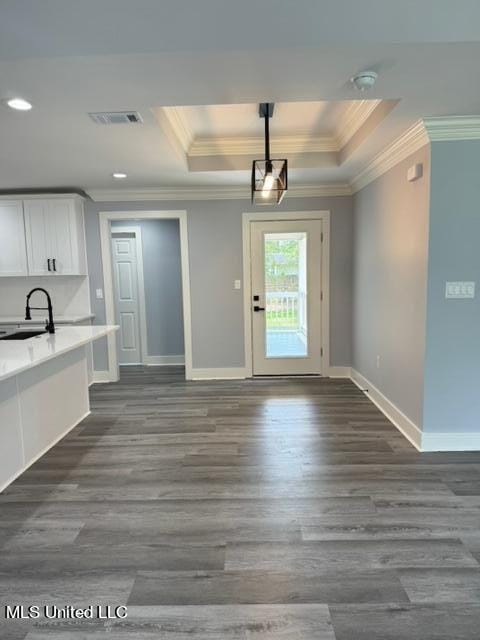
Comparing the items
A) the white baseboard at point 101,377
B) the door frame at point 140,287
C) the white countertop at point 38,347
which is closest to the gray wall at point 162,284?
the door frame at point 140,287

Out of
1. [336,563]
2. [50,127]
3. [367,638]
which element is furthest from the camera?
[50,127]

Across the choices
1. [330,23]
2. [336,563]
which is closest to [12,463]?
[336,563]

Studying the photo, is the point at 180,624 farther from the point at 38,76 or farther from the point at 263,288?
the point at 263,288

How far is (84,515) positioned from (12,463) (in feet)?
2.65

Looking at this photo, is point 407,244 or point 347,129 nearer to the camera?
point 407,244

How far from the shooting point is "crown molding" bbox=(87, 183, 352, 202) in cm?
477

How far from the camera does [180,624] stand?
1542mm

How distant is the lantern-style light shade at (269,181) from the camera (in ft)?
9.20

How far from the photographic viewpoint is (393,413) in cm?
357

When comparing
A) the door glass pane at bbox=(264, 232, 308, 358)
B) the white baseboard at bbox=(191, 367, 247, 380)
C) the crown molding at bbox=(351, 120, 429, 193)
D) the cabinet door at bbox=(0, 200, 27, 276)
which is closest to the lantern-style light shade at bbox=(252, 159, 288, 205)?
the crown molding at bbox=(351, 120, 429, 193)

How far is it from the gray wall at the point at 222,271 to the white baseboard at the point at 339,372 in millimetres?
85

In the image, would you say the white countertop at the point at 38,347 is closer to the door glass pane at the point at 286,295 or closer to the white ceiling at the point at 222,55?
the white ceiling at the point at 222,55

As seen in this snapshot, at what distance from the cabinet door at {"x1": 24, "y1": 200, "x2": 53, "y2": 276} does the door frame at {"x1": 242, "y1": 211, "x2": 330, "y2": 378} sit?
2.46m

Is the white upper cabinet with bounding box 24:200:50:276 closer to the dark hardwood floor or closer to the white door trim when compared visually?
the white door trim
